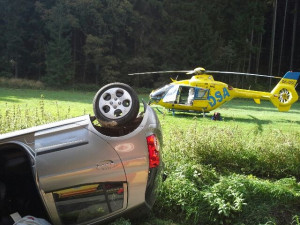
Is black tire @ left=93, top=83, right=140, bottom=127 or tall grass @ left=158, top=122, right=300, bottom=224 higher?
black tire @ left=93, top=83, right=140, bottom=127

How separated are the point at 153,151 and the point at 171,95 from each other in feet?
38.4

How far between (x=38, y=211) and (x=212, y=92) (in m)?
12.0

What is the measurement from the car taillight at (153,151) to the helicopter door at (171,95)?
11.6 m

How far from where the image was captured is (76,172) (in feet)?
8.95

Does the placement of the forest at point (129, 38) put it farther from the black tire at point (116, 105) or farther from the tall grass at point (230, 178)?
the black tire at point (116, 105)

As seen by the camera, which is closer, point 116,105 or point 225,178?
point 116,105

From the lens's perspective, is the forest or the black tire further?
the forest

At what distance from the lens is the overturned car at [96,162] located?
2742mm

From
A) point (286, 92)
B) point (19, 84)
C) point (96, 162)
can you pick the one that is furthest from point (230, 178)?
point (19, 84)

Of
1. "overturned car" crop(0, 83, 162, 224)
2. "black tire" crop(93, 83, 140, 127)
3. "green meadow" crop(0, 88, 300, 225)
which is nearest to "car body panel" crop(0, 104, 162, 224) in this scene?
"overturned car" crop(0, 83, 162, 224)

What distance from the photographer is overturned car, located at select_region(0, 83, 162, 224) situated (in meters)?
2.74

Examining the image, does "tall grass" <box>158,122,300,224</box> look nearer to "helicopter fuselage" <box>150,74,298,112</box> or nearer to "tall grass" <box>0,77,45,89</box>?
"helicopter fuselage" <box>150,74,298,112</box>

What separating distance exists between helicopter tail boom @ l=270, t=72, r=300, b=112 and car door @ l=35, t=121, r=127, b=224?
1401 centimetres

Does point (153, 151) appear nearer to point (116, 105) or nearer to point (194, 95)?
point (116, 105)
